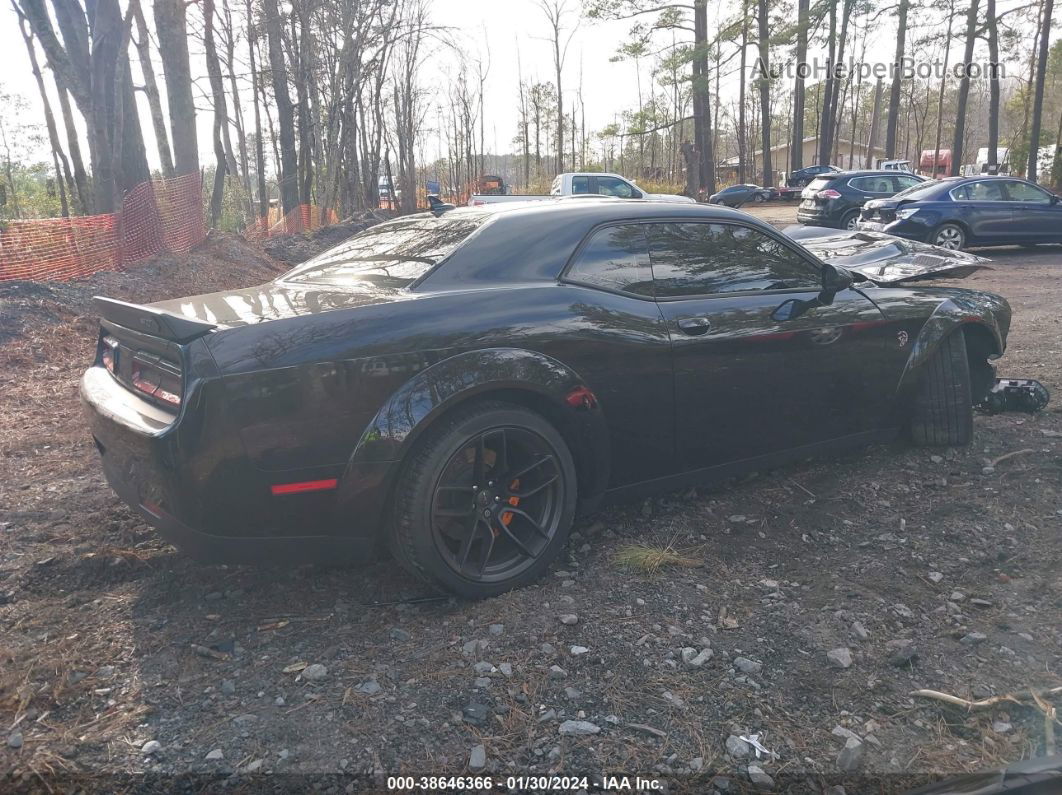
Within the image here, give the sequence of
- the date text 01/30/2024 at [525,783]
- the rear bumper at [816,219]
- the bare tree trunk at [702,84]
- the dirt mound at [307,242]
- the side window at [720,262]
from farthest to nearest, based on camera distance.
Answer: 1. the bare tree trunk at [702,84]
2. the rear bumper at [816,219]
3. the dirt mound at [307,242]
4. the side window at [720,262]
5. the date text 01/30/2024 at [525,783]

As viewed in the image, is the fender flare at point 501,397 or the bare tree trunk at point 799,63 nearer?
the fender flare at point 501,397

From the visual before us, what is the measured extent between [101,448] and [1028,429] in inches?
191

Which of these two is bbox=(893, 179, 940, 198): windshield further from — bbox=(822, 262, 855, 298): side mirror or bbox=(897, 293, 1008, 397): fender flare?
bbox=(822, 262, 855, 298): side mirror

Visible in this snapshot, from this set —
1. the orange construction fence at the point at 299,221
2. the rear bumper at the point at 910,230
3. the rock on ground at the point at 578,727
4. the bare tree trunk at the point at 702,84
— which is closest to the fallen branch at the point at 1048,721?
the rock on ground at the point at 578,727

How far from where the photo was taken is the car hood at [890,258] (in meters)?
8.10

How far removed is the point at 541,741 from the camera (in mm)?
2268

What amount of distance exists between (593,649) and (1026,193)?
53.3 ft

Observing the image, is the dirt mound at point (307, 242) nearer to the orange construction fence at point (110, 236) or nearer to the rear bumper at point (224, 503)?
the orange construction fence at point (110, 236)

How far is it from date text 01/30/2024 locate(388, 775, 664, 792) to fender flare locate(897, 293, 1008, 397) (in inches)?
113

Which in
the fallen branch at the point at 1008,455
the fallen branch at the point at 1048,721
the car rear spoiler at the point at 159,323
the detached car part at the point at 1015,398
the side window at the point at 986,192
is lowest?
the fallen branch at the point at 1048,721

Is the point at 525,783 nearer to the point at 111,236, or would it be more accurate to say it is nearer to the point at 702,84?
the point at 111,236

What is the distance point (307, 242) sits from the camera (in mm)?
19562

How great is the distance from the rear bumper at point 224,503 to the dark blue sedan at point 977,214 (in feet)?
47.4

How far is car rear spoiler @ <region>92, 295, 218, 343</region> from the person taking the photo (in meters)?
2.66
